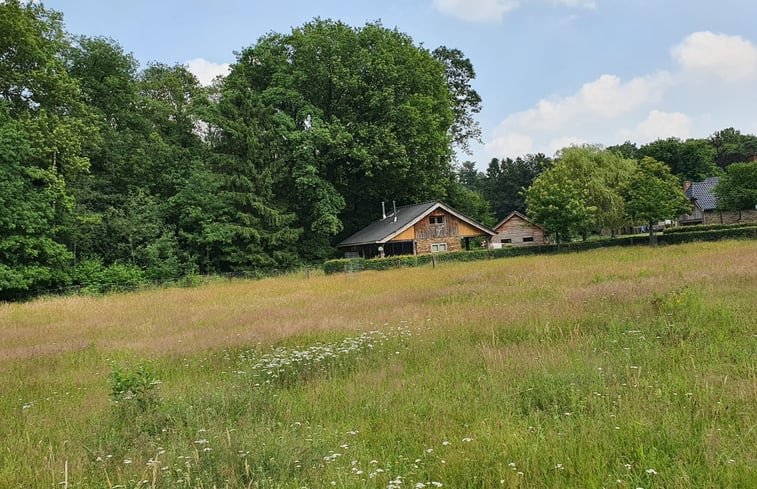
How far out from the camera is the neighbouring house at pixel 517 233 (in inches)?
2020

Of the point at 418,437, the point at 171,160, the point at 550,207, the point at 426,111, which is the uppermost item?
the point at 426,111

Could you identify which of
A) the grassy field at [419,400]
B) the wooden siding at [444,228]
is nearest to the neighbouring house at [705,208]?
the wooden siding at [444,228]

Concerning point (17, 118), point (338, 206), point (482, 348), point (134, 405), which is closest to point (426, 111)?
point (338, 206)

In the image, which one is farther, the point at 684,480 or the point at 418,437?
the point at 418,437

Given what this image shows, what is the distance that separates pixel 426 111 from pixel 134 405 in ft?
118

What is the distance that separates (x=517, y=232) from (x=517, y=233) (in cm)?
12

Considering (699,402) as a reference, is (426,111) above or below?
above

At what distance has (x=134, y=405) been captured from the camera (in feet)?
17.3

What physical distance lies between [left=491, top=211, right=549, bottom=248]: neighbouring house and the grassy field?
41.2 m

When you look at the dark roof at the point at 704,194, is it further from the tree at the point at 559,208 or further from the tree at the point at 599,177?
the tree at the point at 559,208

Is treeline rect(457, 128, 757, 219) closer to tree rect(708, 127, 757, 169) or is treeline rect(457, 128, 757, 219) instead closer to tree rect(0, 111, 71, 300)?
tree rect(708, 127, 757, 169)

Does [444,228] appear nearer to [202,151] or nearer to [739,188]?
[202,151]

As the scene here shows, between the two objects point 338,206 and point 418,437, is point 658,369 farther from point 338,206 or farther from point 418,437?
point 338,206

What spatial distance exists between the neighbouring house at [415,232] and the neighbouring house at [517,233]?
37.1ft
